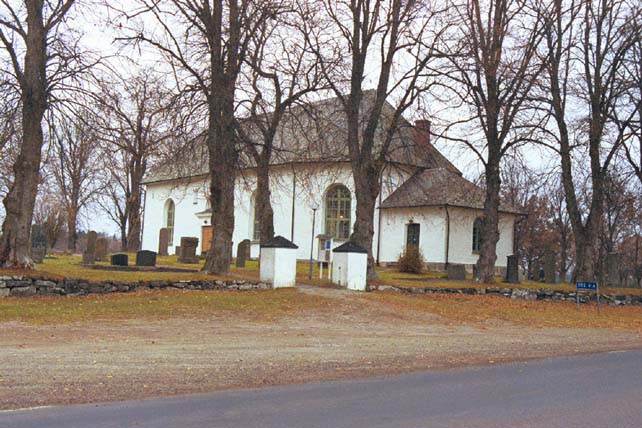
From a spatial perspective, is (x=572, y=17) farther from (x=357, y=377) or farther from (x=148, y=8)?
(x=357, y=377)

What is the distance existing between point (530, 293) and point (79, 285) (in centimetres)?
1644

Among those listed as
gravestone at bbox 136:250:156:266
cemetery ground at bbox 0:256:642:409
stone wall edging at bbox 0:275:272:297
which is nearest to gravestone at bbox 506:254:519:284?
cemetery ground at bbox 0:256:642:409

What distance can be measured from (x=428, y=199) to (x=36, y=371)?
30.9 meters

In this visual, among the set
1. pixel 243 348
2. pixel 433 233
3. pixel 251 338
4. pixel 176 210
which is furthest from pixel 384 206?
pixel 243 348

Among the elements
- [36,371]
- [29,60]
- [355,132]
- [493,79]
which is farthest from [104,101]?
[493,79]

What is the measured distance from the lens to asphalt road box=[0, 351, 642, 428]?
21.9 ft

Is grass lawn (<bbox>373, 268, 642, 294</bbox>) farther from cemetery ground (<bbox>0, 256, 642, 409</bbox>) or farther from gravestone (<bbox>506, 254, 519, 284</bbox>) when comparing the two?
cemetery ground (<bbox>0, 256, 642, 409</bbox>)

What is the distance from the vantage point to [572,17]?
28328 millimetres

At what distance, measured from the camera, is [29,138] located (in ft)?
62.3

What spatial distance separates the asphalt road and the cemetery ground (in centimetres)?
69

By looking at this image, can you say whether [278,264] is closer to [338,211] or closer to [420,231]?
[420,231]

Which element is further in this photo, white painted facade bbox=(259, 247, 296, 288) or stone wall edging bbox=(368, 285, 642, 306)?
stone wall edging bbox=(368, 285, 642, 306)

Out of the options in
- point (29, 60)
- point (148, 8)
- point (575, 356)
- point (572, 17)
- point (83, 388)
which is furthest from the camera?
point (572, 17)

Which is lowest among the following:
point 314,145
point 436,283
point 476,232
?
point 436,283
